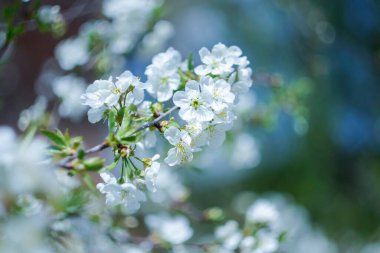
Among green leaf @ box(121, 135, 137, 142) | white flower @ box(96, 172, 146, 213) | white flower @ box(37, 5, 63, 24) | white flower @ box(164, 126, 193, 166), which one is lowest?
white flower @ box(96, 172, 146, 213)

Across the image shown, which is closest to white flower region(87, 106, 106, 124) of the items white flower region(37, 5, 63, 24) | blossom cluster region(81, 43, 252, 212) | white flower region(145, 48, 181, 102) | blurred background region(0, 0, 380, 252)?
blossom cluster region(81, 43, 252, 212)

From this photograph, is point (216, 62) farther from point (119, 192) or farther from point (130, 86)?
point (119, 192)

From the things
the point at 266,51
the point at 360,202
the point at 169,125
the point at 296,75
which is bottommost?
the point at 169,125

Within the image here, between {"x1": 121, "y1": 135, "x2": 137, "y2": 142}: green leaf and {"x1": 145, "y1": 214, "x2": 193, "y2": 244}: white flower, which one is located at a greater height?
{"x1": 145, "y1": 214, "x2": 193, "y2": 244}: white flower

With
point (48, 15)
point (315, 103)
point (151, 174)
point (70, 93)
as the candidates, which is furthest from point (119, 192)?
point (315, 103)

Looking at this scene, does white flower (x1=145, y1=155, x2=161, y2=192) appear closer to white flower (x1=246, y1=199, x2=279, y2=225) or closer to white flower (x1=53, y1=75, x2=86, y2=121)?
white flower (x1=246, y1=199, x2=279, y2=225)

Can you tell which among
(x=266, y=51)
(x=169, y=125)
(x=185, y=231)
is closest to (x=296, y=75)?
(x=266, y=51)

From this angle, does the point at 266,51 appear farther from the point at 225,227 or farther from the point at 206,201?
the point at 225,227

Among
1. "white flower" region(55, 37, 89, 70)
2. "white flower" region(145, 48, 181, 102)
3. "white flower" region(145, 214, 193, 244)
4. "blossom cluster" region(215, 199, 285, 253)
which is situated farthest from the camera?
"white flower" region(55, 37, 89, 70)
